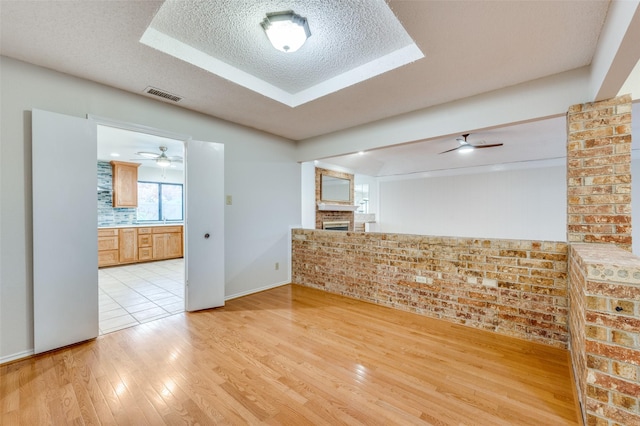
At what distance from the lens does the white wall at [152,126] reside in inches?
84.9

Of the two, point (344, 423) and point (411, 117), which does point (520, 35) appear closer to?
point (411, 117)

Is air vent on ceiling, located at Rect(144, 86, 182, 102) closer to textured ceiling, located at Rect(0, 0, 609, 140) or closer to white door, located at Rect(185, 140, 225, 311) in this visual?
textured ceiling, located at Rect(0, 0, 609, 140)

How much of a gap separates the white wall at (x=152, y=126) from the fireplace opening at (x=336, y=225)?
4.58ft

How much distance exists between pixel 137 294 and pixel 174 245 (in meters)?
3.12

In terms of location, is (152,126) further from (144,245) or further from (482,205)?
(482,205)

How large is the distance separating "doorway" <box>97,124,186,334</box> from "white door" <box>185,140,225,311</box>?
0.31 meters

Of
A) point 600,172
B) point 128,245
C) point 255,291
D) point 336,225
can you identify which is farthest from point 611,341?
point 128,245

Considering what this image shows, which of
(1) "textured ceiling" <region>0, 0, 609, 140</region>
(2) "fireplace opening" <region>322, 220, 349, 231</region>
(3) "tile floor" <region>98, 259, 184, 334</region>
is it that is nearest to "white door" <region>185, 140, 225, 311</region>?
(3) "tile floor" <region>98, 259, 184, 334</region>

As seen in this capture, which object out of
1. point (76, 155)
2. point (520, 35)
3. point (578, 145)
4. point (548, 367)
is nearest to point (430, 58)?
point (520, 35)

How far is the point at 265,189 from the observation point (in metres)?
4.14

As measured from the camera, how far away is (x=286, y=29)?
182 centimetres

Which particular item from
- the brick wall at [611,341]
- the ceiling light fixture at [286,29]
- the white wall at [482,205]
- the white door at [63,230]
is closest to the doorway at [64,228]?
the white door at [63,230]

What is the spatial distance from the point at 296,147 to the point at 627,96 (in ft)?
12.5

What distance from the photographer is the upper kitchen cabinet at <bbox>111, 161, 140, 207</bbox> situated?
6.18 m
